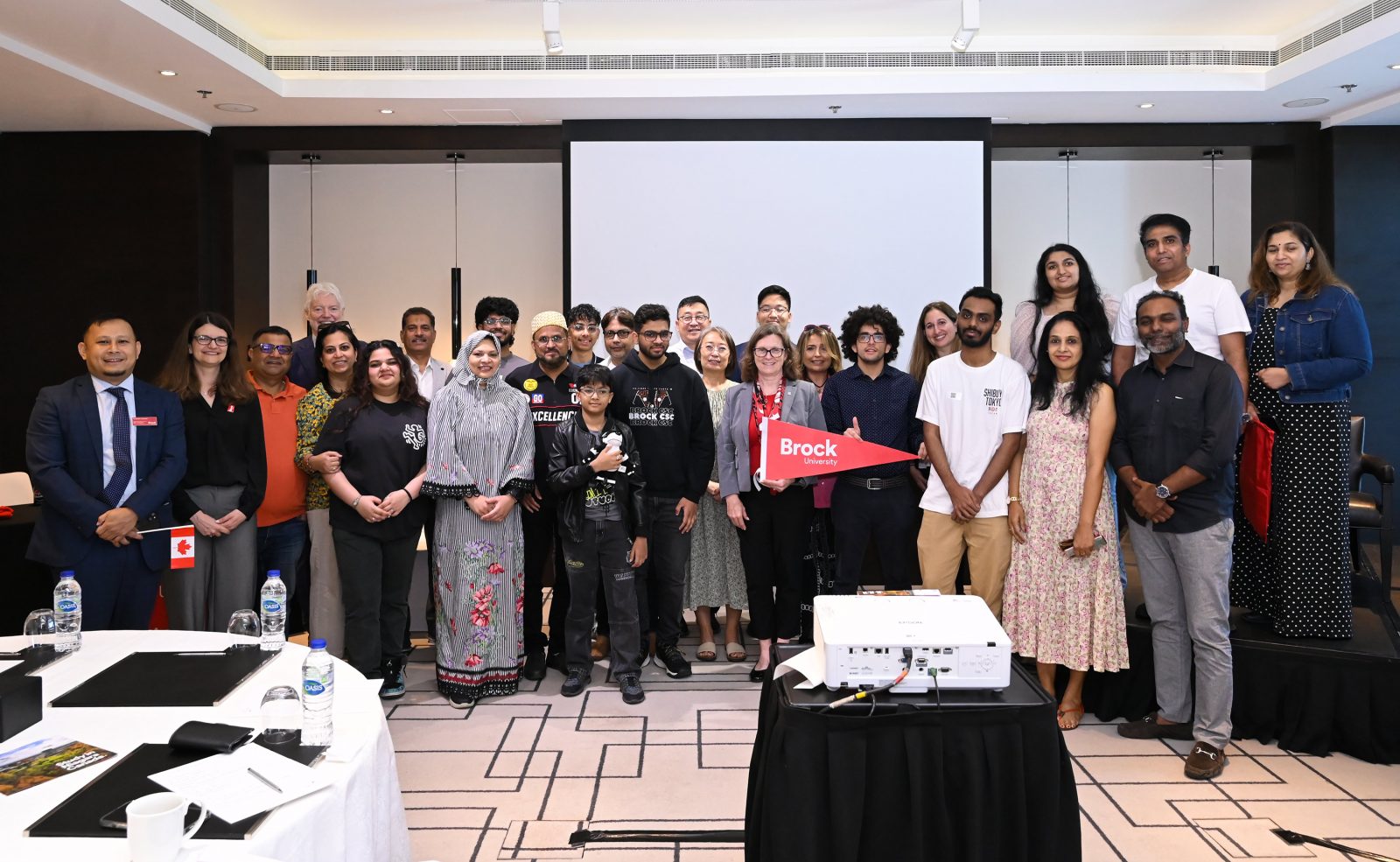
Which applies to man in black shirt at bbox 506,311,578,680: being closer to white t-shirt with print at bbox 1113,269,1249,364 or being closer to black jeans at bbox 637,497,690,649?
black jeans at bbox 637,497,690,649

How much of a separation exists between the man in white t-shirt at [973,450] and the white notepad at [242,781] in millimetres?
2899

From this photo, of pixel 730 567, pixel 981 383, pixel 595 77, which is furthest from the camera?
pixel 595 77

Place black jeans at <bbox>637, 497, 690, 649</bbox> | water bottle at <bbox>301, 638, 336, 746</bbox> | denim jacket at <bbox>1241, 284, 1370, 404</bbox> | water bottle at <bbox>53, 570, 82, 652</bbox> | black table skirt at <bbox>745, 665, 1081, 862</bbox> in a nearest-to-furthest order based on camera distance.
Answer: water bottle at <bbox>301, 638, 336, 746</bbox> → black table skirt at <bbox>745, 665, 1081, 862</bbox> → water bottle at <bbox>53, 570, 82, 652</bbox> → denim jacket at <bbox>1241, 284, 1370, 404</bbox> → black jeans at <bbox>637, 497, 690, 649</bbox>

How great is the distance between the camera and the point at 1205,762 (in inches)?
129

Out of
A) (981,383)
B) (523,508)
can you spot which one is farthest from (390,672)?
(981,383)

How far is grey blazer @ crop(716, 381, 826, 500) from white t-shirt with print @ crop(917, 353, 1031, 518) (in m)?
0.56

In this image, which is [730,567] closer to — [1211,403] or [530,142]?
[1211,403]

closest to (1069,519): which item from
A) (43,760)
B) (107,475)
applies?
(43,760)

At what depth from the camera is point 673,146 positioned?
6613mm

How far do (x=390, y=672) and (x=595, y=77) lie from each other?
13.3ft

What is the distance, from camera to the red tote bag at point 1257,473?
3.68 meters

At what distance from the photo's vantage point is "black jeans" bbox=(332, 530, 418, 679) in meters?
3.92

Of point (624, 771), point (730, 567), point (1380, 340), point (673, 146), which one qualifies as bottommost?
point (624, 771)

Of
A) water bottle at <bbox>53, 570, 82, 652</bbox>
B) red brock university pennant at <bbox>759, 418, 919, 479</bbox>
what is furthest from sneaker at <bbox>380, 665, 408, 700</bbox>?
red brock university pennant at <bbox>759, 418, 919, 479</bbox>
